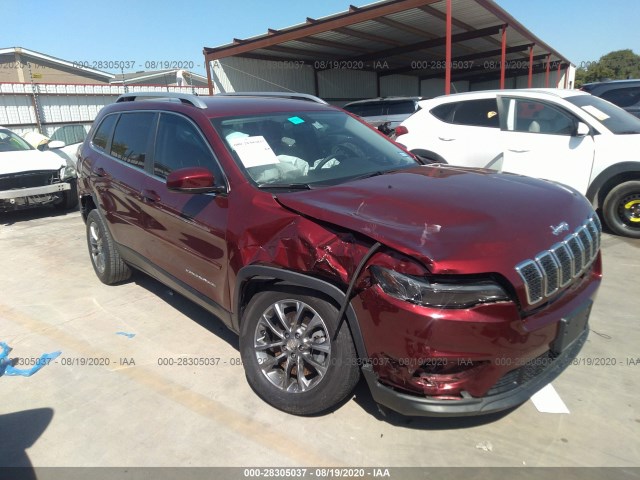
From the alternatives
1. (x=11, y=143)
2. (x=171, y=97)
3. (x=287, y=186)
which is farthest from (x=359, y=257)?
(x=11, y=143)

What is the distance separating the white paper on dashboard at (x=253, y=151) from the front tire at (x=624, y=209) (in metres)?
4.84

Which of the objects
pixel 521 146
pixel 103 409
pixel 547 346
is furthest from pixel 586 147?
pixel 103 409

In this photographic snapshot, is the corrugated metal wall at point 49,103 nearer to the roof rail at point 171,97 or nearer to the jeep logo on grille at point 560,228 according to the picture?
the roof rail at point 171,97

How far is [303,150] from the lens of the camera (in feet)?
10.9

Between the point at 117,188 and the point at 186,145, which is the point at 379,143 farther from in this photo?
the point at 117,188

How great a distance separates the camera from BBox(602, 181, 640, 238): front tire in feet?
19.1

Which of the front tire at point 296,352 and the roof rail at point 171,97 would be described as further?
the roof rail at point 171,97

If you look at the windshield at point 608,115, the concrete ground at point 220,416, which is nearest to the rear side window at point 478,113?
the windshield at point 608,115

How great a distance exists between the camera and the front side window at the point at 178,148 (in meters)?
3.23

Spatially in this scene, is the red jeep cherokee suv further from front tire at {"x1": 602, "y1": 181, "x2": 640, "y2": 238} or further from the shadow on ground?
front tire at {"x1": 602, "y1": 181, "x2": 640, "y2": 238}

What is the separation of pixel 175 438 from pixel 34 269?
407 cm

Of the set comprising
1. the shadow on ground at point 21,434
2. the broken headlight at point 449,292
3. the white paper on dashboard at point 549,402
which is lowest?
the shadow on ground at point 21,434

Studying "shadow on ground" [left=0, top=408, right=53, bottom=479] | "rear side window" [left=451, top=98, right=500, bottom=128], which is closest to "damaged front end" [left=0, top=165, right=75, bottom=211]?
"shadow on ground" [left=0, top=408, right=53, bottom=479]

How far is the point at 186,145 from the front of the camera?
3.43 m
